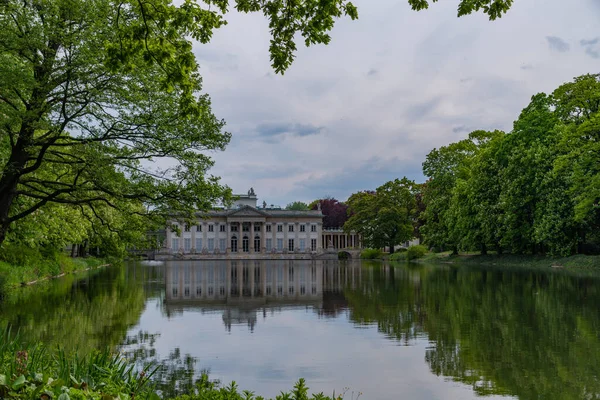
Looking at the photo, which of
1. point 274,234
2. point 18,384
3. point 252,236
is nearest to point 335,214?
point 274,234

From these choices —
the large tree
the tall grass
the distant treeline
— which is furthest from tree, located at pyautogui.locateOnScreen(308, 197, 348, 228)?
the tall grass

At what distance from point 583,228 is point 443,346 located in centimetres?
3092

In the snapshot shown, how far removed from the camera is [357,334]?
12625mm

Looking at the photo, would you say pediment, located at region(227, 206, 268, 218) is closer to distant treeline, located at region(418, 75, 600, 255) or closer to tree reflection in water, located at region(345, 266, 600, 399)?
distant treeline, located at region(418, 75, 600, 255)

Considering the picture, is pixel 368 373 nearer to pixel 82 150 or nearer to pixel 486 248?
pixel 82 150

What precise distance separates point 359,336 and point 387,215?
202ft

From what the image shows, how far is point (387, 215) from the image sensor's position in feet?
240

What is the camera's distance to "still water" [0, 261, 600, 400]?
27.8 ft

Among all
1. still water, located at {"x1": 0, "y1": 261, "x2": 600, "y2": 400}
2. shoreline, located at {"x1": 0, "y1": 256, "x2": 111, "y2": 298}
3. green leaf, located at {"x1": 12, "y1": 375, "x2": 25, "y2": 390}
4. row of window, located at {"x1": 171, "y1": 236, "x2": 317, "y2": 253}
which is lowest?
still water, located at {"x1": 0, "y1": 261, "x2": 600, "y2": 400}

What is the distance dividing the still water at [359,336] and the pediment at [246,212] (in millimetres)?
71428

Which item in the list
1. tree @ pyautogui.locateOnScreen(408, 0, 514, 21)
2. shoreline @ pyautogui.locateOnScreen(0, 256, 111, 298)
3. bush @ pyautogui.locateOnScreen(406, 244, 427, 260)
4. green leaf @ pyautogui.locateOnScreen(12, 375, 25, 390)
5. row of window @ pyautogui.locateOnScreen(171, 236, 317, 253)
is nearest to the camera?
green leaf @ pyautogui.locateOnScreen(12, 375, 25, 390)

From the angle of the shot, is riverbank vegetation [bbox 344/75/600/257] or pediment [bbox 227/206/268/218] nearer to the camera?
riverbank vegetation [bbox 344/75/600/257]


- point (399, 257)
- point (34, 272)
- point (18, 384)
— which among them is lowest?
point (18, 384)

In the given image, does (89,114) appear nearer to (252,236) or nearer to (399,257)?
(399,257)
